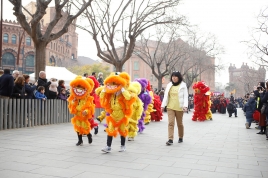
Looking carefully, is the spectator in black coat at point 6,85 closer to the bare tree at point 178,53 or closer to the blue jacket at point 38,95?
the blue jacket at point 38,95

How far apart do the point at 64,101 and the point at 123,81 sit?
7.16 m

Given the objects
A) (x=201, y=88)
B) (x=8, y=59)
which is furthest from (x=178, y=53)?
(x=8, y=59)

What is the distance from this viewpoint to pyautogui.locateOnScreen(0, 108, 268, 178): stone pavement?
4.90 m

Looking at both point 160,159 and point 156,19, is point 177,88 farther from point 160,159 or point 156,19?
point 156,19

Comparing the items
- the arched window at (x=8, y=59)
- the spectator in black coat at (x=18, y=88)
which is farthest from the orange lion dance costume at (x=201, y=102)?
the arched window at (x=8, y=59)

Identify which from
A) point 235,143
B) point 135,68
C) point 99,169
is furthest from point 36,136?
point 135,68

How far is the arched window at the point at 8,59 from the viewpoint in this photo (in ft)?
182

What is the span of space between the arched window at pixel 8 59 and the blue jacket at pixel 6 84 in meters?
49.1

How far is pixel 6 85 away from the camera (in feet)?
33.5

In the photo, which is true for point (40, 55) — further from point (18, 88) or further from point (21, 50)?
point (21, 50)

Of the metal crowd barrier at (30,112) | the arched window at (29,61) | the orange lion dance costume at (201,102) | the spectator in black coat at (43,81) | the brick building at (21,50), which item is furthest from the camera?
the arched window at (29,61)

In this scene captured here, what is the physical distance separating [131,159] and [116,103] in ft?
4.41

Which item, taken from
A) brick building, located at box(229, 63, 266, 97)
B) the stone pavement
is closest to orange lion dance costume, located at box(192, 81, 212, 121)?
the stone pavement

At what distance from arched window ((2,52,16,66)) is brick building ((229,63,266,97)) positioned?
42132 mm
